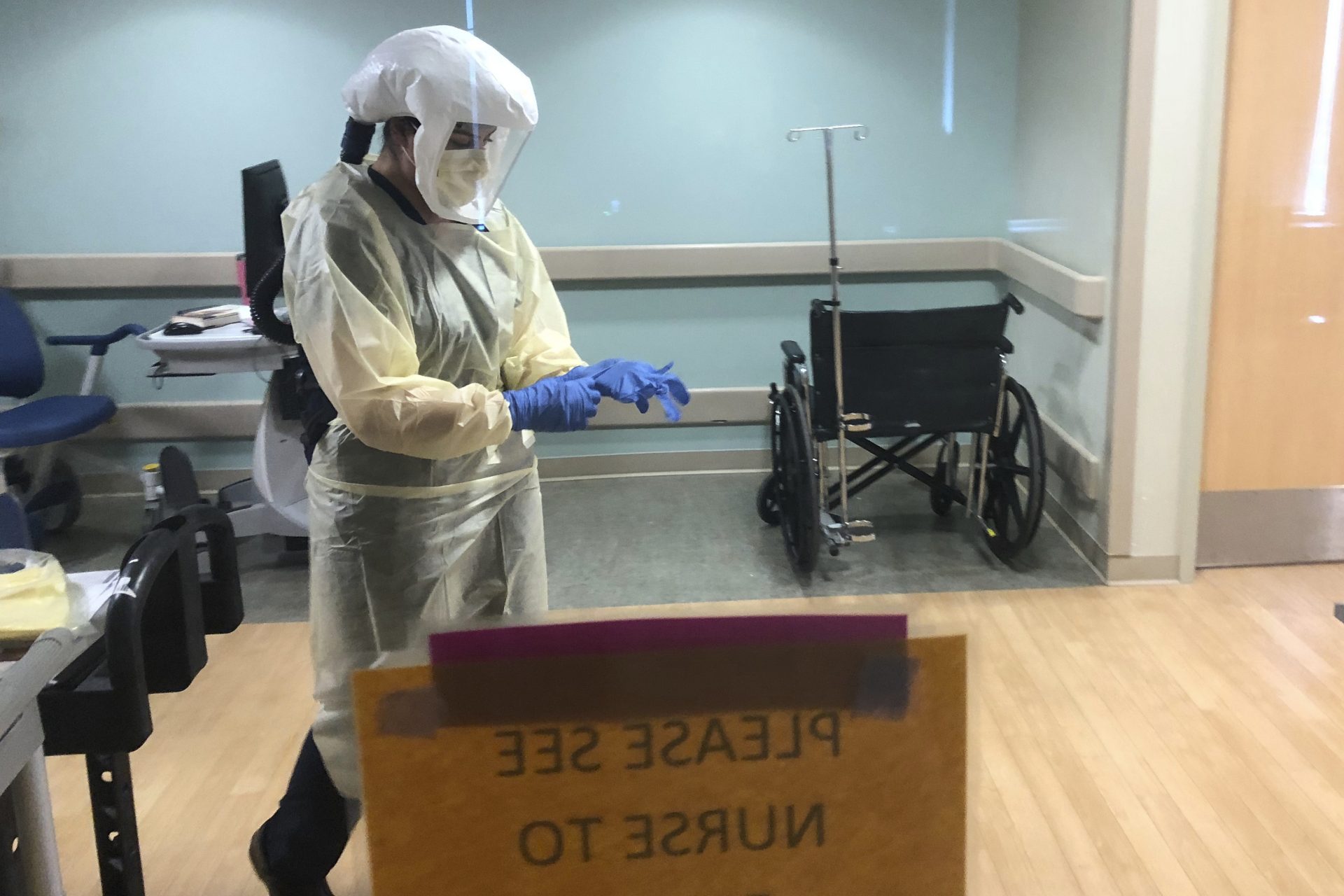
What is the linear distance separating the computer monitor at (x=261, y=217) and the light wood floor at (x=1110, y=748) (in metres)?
0.86

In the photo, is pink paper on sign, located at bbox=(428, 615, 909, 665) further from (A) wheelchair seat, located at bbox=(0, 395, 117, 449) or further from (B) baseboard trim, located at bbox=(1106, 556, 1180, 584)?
(A) wheelchair seat, located at bbox=(0, 395, 117, 449)

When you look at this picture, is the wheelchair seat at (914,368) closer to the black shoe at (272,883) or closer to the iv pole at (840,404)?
the iv pole at (840,404)

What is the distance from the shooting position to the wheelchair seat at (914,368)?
2736 millimetres

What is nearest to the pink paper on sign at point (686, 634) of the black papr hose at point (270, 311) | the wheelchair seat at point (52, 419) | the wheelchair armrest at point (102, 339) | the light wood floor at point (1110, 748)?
the light wood floor at point (1110, 748)

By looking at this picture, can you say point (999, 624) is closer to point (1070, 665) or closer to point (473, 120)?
point (1070, 665)

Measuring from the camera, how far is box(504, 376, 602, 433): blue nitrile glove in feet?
4.77

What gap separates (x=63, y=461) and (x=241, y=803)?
1.70 meters

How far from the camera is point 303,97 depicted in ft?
9.51

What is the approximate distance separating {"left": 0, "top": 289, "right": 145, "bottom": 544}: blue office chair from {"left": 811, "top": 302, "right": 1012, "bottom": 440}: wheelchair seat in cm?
192

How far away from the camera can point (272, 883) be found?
1.49 metres

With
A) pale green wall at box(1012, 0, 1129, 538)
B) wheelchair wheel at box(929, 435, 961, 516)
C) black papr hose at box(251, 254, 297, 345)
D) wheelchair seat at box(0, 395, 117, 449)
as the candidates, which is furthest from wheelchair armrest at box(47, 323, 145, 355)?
pale green wall at box(1012, 0, 1129, 538)

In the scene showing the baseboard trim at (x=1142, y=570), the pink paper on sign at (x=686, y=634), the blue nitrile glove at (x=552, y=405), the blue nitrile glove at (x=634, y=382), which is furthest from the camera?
the baseboard trim at (x=1142, y=570)

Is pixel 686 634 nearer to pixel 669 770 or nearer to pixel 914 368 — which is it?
pixel 669 770

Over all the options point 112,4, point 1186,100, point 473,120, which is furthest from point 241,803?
point 1186,100
